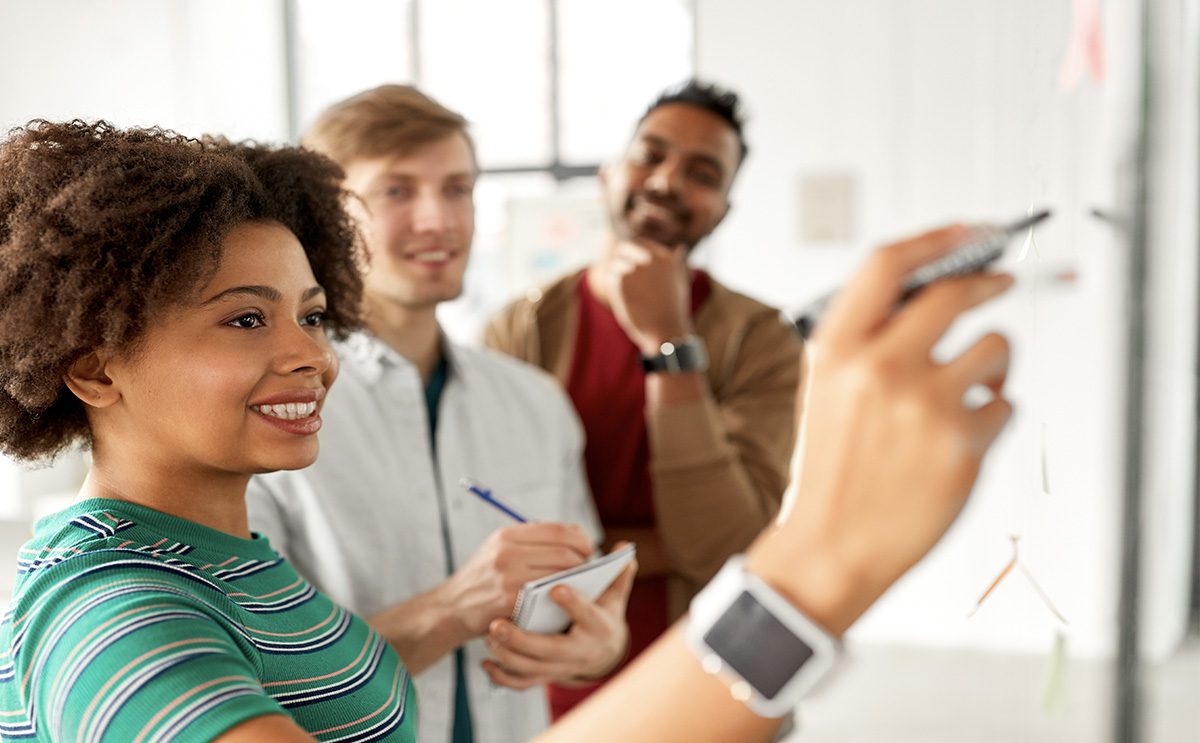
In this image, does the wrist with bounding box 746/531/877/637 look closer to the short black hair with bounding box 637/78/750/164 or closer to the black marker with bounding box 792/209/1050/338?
the black marker with bounding box 792/209/1050/338

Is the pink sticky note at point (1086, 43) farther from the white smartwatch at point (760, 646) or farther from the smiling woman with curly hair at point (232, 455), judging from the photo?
the white smartwatch at point (760, 646)

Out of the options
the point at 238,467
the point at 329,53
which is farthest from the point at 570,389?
the point at 329,53

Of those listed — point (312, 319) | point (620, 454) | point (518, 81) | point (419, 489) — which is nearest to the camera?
point (312, 319)

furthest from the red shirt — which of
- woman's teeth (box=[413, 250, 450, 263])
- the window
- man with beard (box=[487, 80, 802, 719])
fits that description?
the window

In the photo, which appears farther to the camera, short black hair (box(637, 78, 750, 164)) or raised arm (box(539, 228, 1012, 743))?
short black hair (box(637, 78, 750, 164))

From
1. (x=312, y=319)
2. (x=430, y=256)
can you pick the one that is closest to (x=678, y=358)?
(x=430, y=256)

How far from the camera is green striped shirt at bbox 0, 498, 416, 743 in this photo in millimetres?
488

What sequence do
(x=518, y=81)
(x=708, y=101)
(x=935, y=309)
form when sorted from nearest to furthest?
(x=935, y=309), (x=708, y=101), (x=518, y=81)

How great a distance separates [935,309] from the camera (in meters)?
0.36

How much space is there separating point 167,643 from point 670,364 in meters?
0.88

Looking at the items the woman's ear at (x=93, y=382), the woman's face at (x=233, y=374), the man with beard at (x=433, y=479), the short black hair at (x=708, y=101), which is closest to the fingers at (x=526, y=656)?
the man with beard at (x=433, y=479)

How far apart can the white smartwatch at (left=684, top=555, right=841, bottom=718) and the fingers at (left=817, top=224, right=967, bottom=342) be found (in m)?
0.12

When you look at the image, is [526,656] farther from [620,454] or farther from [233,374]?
[620,454]

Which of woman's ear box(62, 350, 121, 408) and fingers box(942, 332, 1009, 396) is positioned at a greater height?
fingers box(942, 332, 1009, 396)
